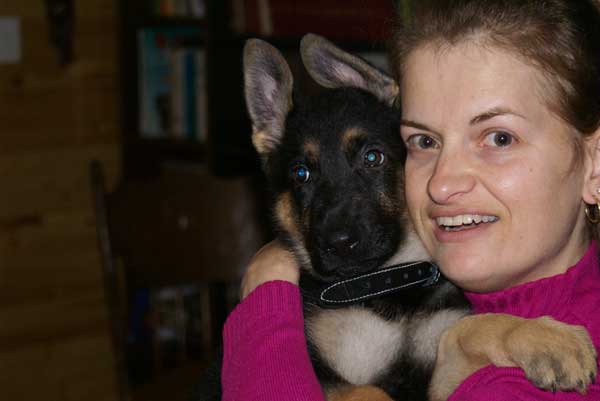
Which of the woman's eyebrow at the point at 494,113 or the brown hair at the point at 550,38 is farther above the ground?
the brown hair at the point at 550,38

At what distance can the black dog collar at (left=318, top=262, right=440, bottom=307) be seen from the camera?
1933mm

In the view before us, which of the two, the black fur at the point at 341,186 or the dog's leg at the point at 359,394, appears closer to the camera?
the dog's leg at the point at 359,394

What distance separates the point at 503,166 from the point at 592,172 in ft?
0.70

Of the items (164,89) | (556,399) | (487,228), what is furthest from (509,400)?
(164,89)

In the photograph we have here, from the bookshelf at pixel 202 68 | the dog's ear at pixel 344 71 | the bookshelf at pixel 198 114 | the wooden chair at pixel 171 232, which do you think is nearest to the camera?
the dog's ear at pixel 344 71

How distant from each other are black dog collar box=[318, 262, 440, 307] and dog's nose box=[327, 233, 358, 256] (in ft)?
0.24

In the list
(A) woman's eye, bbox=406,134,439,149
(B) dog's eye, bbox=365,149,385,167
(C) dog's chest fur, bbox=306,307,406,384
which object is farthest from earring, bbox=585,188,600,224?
(B) dog's eye, bbox=365,149,385,167

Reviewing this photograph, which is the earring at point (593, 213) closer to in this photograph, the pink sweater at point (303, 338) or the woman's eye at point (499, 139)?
the pink sweater at point (303, 338)

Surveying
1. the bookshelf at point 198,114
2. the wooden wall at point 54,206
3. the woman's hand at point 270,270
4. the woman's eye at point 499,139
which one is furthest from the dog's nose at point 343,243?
the wooden wall at point 54,206

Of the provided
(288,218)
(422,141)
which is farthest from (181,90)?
(422,141)

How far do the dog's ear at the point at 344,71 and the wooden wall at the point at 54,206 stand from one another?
A: 278 centimetres

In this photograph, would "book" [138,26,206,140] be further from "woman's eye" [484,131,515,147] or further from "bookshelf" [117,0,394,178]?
"woman's eye" [484,131,515,147]

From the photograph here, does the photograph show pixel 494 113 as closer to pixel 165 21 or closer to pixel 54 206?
pixel 165 21

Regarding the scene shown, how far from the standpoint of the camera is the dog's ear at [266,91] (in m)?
2.21
